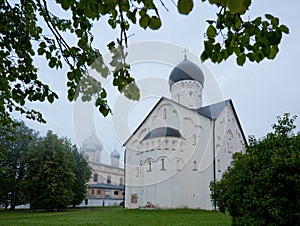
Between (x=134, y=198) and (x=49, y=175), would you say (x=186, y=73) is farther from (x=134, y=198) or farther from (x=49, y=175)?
(x=49, y=175)

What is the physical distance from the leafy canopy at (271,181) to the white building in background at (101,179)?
41.4 metres

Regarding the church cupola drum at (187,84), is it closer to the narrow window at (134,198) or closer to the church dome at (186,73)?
the church dome at (186,73)

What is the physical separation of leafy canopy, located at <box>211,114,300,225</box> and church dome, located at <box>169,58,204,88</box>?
22182 millimetres

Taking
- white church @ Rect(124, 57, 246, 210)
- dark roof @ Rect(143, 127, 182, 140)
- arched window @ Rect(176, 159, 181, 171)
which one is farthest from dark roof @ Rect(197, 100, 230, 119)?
arched window @ Rect(176, 159, 181, 171)

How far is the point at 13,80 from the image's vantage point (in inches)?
159

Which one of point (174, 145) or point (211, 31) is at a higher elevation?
point (174, 145)

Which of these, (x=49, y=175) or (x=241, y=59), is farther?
(x=49, y=175)

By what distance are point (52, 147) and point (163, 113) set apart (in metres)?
12.3

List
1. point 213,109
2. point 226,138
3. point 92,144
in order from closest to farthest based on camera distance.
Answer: point 226,138 → point 213,109 → point 92,144

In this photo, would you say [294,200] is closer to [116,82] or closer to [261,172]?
[261,172]

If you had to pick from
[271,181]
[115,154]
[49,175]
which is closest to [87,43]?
[271,181]

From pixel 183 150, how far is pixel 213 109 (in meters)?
5.61

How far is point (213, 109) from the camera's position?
94.5 ft

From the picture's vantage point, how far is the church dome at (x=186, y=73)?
30047 mm
